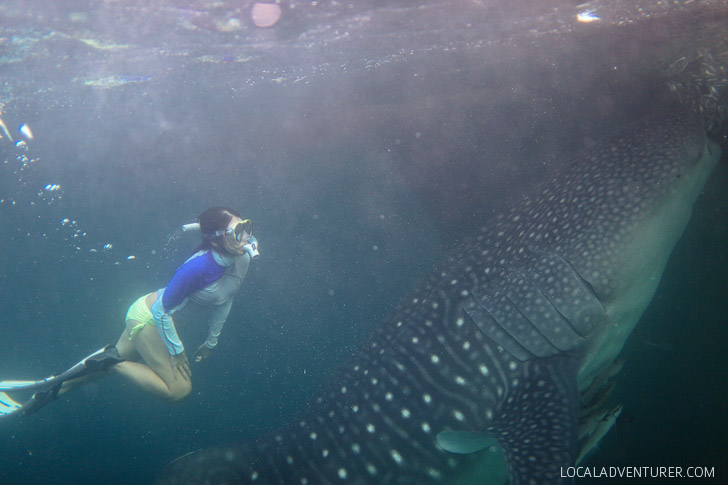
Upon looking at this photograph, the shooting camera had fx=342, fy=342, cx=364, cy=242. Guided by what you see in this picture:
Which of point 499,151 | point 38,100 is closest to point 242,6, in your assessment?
point 499,151

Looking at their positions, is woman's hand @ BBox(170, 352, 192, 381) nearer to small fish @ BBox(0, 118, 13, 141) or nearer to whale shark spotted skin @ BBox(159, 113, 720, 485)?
whale shark spotted skin @ BBox(159, 113, 720, 485)

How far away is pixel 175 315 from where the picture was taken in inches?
192

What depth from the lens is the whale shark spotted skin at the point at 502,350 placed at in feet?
10.7

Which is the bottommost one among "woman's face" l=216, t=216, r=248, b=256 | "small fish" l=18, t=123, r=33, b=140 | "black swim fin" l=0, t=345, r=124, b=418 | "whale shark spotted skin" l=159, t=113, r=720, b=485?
"whale shark spotted skin" l=159, t=113, r=720, b=485

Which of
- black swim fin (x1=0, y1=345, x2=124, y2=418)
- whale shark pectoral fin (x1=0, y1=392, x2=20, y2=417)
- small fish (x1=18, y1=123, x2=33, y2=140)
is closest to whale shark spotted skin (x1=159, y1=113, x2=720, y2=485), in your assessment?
black swim fin (x1=0, y1=345, x2=124, y2=418)

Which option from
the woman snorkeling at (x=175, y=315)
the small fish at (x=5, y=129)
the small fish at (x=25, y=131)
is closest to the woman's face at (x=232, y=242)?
the woman snorkeling at (x=175, y=315)

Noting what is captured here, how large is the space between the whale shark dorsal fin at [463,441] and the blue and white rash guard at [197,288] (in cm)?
335

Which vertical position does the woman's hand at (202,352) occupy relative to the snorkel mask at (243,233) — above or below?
below

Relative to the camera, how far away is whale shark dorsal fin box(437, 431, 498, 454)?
9.96 feet

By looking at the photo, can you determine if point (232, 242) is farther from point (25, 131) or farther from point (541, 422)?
point (25, 131)

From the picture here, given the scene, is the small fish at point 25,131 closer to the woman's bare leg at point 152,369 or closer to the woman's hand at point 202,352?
the woman's bare leg at point 152,369

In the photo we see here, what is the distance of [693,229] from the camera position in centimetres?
486

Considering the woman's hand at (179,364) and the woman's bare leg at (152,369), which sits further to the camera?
the woman's hand at (179,364)

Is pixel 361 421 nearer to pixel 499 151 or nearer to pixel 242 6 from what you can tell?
pixel 499 151
